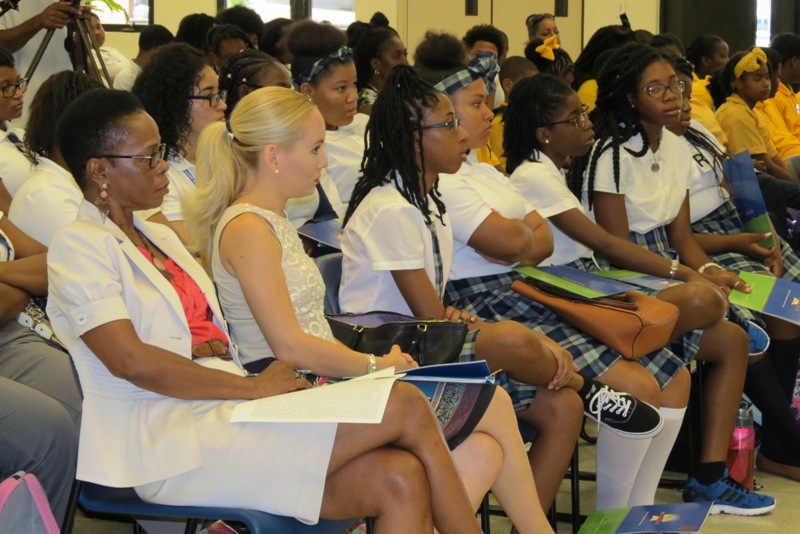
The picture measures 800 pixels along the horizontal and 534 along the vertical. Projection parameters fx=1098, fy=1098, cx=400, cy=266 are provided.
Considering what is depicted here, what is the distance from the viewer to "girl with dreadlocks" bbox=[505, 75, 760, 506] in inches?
120

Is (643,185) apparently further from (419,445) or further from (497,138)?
(419,445)

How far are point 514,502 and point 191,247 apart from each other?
907 millimetres

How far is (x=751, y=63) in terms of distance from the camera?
555 centimetres

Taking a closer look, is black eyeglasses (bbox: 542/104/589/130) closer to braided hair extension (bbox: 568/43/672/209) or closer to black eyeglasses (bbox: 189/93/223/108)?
braided hair extension (bbox: 568/43/672/209)

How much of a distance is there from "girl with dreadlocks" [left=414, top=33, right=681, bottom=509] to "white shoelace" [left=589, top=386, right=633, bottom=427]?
0.07 metres

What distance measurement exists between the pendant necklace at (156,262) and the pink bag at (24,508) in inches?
19.4

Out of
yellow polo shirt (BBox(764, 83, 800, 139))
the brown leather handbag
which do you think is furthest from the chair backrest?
yellow polo shirt (BBox(764, 83, 800, 139))

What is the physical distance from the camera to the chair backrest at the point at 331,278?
2822 mm

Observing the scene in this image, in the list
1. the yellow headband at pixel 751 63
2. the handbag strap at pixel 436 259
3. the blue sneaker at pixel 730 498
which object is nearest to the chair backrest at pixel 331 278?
the handbag strap at pixel 436 259

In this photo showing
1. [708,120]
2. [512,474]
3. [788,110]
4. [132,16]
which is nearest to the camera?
[512,474]

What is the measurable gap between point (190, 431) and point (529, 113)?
6.29 feet

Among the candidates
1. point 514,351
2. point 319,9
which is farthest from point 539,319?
point 319,9

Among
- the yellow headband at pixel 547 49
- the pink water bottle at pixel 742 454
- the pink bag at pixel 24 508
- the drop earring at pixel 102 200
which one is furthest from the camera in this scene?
the yellow headband at pixel 547 49

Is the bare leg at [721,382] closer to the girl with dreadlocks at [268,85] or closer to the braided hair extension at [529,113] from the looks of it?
the braided hair extension at [529,113]
